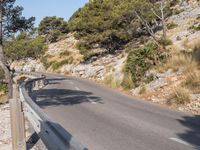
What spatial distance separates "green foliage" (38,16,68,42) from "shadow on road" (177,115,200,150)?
3553 inches

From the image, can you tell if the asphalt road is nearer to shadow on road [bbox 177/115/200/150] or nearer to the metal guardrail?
shadow on road [bbox 177/115/200/150]

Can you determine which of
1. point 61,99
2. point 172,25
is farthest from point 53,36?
point 61,99

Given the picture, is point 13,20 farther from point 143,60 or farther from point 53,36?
point 53,36

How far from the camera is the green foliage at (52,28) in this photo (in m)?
Answer: 101

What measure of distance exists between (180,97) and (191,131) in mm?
5827

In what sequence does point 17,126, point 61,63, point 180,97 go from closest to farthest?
point 17,126 → point 180,97 → point 61,63

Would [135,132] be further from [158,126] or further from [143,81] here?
[143,81]

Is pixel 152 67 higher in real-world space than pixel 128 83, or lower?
higher

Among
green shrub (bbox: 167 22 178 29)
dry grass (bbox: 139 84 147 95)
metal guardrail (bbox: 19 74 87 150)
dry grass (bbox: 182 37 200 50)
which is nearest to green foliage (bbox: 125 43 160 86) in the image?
dry grass (bbox: 139 84 147 95)

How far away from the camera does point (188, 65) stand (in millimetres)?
21281

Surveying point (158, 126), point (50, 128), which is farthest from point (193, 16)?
point (50, 128)

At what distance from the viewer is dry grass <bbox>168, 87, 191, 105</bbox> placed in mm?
16016

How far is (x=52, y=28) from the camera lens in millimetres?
103188

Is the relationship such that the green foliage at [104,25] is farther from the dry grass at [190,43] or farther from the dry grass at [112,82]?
the dry grass at [190,43]
